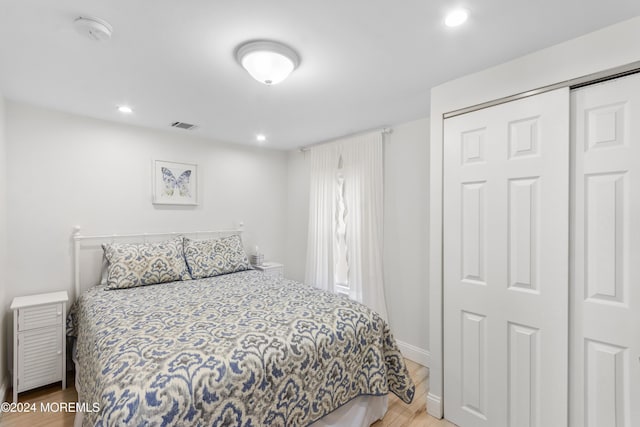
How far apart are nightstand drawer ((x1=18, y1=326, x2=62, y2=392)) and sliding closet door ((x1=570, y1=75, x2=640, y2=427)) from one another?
3.64 m

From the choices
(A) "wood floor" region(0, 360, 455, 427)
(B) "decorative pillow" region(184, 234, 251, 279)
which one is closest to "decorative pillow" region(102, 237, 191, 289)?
(B) "decorative pillow" region(184, 234, 251, 279)

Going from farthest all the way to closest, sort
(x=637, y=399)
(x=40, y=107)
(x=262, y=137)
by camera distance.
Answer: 1. (x=262, y=137)
2. (x=40, y=107)
3. (x=637, y=399)

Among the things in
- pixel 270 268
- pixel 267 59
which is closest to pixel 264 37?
pixel 267 59

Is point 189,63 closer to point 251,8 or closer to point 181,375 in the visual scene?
point 251,8

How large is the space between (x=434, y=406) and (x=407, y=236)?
1479 mm

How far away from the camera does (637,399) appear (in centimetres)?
138

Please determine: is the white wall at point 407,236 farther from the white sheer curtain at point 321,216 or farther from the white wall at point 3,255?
the white wall at point 3,255

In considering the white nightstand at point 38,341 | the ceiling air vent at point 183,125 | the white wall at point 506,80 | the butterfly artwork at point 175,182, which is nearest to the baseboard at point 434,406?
the white wall at point 506,80

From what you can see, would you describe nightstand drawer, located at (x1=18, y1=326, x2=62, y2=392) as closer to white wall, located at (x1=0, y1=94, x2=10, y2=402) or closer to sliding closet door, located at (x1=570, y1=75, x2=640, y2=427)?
white wall, located at (x1=0, y1=94, x2=10, y2=402)

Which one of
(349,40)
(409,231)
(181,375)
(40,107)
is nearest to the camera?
(181,375)

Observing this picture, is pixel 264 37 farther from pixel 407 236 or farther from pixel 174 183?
pixel 174 183

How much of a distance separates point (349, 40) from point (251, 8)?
541mm

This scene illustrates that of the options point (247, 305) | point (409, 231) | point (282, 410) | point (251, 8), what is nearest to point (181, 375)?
point (282, 410)

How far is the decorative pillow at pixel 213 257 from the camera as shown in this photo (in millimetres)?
3014
